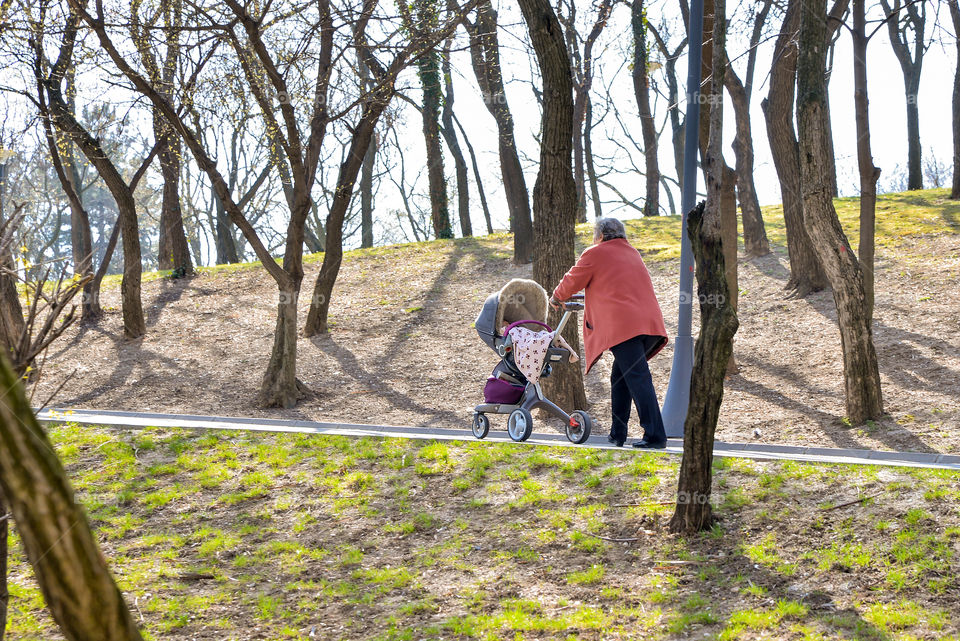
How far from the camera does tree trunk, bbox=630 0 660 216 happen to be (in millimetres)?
21953

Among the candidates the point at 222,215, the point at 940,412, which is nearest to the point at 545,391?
the point at 940,412

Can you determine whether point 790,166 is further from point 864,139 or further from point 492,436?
point 492,436

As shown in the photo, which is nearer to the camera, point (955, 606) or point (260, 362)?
point (955, 606)

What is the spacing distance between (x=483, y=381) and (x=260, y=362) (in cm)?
416

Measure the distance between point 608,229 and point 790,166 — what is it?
878 centimetres

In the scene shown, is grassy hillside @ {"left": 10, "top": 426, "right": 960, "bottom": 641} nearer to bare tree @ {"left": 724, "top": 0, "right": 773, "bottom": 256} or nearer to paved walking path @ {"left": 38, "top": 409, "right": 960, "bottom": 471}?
paved walking path @ {"left": 38, "top": 409, "right": 960, "bottom": 471}

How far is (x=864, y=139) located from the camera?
32.9ft

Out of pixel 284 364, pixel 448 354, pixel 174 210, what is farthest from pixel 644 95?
pixel 284 364

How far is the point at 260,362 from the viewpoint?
47.3 ft

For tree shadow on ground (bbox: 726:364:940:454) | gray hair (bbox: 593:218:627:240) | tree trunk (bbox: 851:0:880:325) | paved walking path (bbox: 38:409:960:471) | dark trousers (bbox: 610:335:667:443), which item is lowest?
tree shadow on ground (bbox: 726:364:940:454)

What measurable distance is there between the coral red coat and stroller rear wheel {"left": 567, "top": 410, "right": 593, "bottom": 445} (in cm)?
54

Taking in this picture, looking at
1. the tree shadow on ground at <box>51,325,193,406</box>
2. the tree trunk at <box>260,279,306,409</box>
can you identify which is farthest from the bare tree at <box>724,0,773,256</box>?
the tree shadow on ground at <box>51,325,193,406</box>

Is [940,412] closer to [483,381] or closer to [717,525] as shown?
[717,525]

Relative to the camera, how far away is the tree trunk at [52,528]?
111 inches
